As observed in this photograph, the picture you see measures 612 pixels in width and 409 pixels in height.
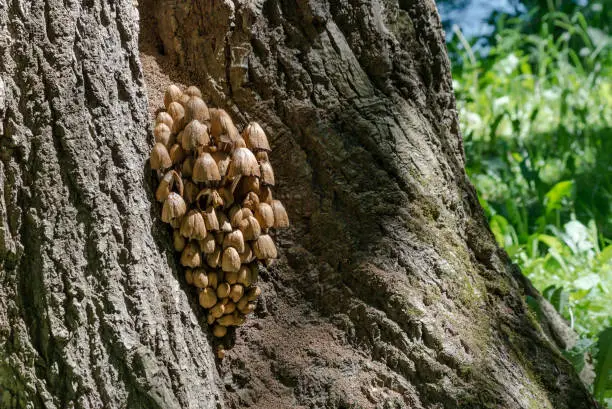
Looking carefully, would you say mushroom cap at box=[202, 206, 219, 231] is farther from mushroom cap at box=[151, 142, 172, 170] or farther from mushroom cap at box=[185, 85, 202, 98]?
mushroom cap at box=[185, 85, 202, 98]

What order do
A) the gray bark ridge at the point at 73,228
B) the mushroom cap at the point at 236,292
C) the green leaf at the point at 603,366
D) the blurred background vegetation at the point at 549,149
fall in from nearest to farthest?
the gray bark ridge at the point at 73,228
the mushroom cap at the point at 236,292
the green leaf at the point at 603,366
the blurred background vegetation at the point at 549,149

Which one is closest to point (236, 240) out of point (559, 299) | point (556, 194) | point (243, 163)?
point (243, 163)

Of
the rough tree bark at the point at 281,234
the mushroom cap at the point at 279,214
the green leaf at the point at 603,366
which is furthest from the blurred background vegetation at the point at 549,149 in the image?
the mushroom cap at the point at 279,214

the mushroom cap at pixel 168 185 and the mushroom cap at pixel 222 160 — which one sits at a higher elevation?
the mushroom cap at pixel 222 160

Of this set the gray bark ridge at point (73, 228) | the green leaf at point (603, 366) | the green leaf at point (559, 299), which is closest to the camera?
the gray bark ridge at point (73, 228)

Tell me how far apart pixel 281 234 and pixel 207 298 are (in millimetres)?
325

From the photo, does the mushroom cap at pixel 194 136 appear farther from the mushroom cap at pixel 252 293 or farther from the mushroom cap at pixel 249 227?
the mushroom cap at pixel 252 293

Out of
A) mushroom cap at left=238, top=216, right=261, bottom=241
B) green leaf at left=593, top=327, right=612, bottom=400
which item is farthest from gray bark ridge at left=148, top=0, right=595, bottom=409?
green leaf at left=593, top=327, right=612, bottom=400

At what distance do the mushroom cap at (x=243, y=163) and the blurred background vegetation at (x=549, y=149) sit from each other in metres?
1.55

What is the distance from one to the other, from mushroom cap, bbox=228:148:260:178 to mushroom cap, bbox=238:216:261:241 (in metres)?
0.13

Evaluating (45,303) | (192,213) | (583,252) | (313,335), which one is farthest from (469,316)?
(583,252)

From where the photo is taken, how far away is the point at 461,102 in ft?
18.9

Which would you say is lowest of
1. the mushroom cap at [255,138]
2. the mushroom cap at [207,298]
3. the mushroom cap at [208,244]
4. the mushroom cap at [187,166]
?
the mushroom cap at [207,298]

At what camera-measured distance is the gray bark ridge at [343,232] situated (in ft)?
7.07
